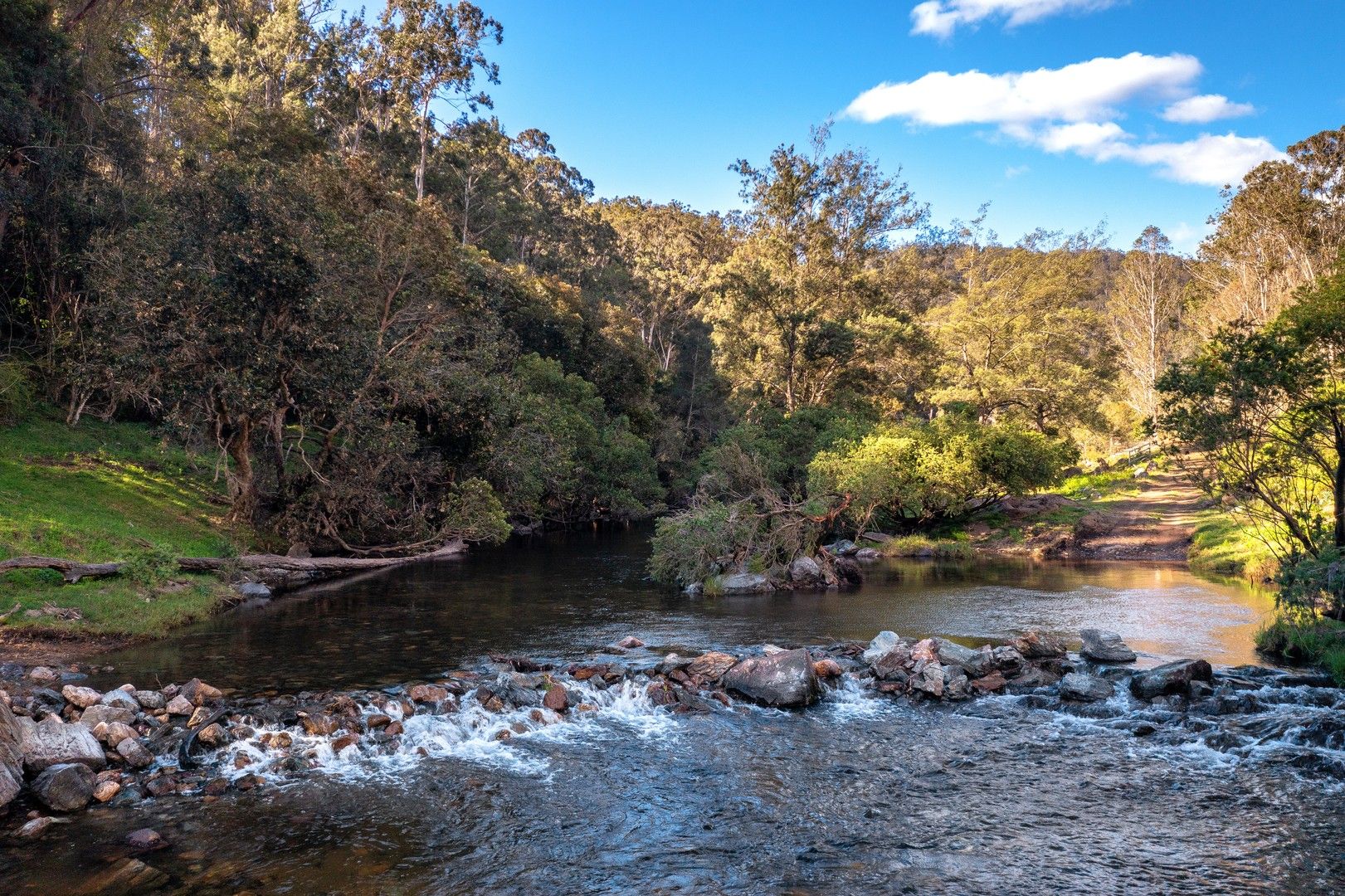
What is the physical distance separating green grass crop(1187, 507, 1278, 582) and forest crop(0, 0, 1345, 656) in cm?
268

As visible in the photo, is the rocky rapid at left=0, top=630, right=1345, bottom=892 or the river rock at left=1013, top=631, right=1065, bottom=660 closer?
the rocky rapid at left=0, top=630, right=1345, bottom=892

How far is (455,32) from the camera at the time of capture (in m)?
49.5

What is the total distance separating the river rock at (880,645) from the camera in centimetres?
1709

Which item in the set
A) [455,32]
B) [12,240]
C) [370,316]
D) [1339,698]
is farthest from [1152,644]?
[455,32]

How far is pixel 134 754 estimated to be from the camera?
11422 mm

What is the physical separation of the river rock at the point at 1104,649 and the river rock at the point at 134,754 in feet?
57.6

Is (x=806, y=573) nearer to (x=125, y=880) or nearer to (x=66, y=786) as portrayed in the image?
(x=66, y=786)

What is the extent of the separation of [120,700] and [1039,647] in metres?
17.5

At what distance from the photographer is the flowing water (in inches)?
347

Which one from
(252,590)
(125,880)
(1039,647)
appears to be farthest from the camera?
(252,590)

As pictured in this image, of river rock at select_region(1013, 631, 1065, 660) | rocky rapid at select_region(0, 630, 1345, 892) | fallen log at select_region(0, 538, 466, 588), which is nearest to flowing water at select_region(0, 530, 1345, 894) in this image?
rocky rapid at select_region(0, 630, 1345, 892)

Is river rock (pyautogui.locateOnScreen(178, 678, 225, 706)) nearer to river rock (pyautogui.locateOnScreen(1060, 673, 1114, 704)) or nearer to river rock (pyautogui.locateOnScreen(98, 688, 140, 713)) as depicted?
river rock (pyautogui.locateOnScreen(98, 688, 140, 713))

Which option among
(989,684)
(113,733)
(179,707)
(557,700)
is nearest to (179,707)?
(179,707)

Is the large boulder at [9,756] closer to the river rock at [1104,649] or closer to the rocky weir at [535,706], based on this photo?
the rocky weir at [535,706]
